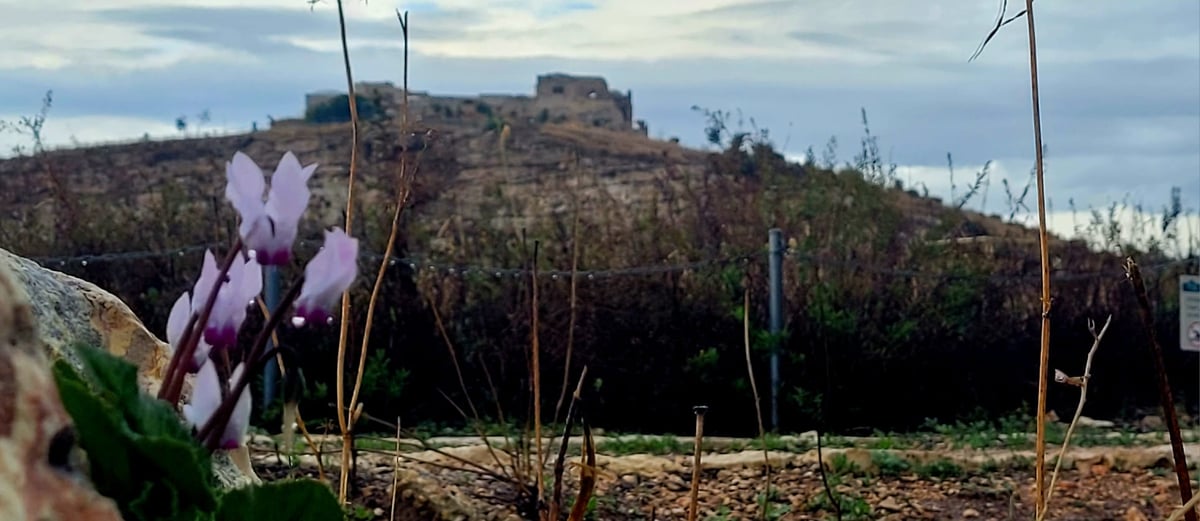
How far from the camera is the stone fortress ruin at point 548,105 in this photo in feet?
85.7

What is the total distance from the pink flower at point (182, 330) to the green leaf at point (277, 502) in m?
0.10

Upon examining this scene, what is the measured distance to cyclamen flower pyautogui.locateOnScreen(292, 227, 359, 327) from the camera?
0.92m

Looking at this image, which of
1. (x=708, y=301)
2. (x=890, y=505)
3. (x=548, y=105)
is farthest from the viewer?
(x=548, y=105)

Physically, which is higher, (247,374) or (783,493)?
(247,374)

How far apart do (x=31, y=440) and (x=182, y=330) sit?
293mm

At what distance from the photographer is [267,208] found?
3.14 ft

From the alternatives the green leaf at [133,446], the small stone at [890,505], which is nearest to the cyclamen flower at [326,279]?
the green leaf at [133,446]

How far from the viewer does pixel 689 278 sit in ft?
26.7

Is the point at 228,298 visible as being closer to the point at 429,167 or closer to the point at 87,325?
the point at 87,325

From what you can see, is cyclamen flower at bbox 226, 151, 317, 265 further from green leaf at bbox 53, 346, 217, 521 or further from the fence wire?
the fence wire

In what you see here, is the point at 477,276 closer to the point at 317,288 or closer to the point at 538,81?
the point at 317,288

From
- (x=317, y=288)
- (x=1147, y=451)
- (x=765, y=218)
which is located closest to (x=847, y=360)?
(x=765, y=218)

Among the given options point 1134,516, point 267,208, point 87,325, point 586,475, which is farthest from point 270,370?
point 267,208

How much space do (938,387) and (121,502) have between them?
778cm
